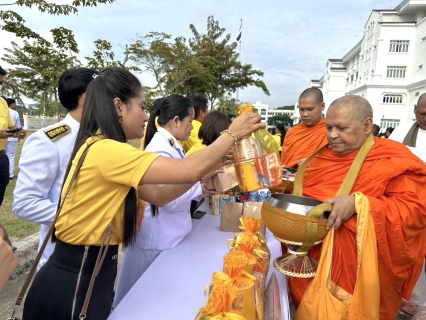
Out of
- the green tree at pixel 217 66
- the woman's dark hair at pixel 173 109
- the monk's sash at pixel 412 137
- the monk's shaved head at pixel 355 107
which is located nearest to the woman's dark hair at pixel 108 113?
the woman's dark hair at pixel 173 109

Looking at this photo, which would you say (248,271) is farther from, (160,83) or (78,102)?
(160,83)

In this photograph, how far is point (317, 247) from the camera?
1.73m

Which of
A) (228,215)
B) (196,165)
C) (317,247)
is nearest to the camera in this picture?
(196,165)

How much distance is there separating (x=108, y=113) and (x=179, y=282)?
97cm

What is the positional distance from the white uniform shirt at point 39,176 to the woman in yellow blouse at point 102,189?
424 mm

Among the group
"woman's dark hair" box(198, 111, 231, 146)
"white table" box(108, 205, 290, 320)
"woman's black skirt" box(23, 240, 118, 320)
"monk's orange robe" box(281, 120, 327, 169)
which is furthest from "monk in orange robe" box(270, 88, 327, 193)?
"woman's black skirt" box(23, 240, 118, 320)

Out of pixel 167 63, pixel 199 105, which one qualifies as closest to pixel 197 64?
pixel 167 63

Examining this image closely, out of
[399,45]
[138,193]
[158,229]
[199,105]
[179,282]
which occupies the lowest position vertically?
[179,282]

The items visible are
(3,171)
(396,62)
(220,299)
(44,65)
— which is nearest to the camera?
(220,299)

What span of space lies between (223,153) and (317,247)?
0.89m

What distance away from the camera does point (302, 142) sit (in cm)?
331

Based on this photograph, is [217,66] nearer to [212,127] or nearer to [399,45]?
[212,127]

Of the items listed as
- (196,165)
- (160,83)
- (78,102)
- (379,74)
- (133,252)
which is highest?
(379,74)

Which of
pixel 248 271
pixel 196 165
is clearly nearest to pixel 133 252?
pixel 248 271
